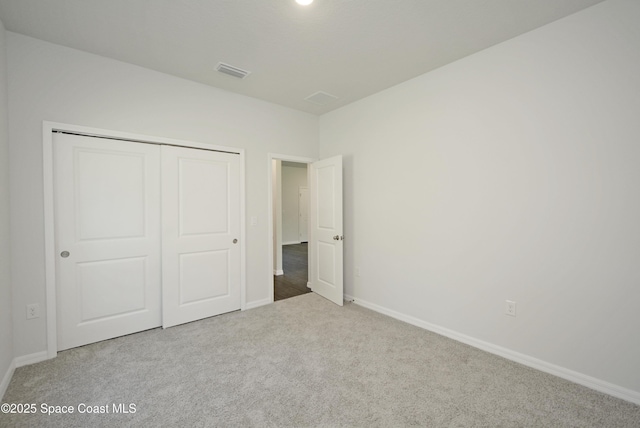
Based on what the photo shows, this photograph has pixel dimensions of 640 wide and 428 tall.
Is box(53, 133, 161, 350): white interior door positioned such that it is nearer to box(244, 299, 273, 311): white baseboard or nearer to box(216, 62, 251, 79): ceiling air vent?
box(244, 299, 273, 311): white baseboard

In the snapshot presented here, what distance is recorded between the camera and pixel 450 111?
2.72m

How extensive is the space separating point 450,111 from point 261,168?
233cm

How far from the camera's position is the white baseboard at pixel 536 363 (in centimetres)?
188

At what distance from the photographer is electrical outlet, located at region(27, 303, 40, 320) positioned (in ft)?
7.47

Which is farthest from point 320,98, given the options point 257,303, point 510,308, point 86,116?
point 510,308

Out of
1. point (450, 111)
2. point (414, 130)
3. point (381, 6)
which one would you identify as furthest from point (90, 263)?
point (450, 111)

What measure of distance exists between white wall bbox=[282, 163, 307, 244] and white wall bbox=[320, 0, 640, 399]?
606 cm

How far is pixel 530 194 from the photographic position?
2234mm

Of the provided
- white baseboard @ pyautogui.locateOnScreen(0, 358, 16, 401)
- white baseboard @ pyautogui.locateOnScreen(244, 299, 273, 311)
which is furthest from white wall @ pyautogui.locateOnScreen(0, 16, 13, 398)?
white baseboard @ pyautogui.locateOnScreen(244, 299, 273, 311)

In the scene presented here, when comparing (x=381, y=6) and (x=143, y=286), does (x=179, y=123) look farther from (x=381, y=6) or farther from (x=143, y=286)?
(x=381, y=6)

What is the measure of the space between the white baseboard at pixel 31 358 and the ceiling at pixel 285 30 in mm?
2675

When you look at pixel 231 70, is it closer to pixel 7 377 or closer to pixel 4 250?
pixel 4 250

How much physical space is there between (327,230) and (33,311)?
307 cm

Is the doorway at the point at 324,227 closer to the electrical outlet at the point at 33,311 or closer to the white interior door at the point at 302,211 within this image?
the electrical outlet at the point at 33,311
